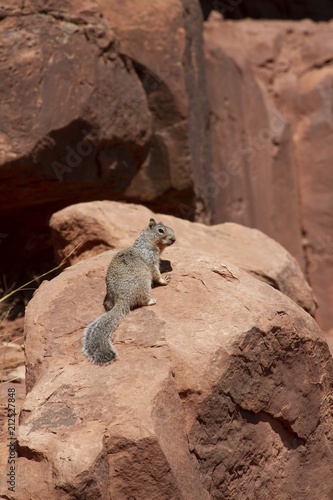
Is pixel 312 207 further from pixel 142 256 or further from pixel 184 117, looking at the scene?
pixel 142 256

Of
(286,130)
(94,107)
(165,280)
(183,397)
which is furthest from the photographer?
(286,130)

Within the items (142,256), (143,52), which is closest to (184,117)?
(143,52)

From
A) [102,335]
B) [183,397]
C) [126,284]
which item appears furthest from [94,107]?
[183,397]

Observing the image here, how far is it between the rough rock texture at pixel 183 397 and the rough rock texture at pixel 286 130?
20.3 feet

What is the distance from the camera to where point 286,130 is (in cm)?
1234

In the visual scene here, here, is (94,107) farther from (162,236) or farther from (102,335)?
(102,335)

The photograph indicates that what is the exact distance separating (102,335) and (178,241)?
7.99 feet

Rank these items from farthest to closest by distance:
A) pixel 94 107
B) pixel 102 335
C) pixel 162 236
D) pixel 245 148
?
1. pixel 245 148
2. pixel 94 107
3. pixel 162 236
4. pixel 102 335

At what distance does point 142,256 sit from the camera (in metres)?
5.77

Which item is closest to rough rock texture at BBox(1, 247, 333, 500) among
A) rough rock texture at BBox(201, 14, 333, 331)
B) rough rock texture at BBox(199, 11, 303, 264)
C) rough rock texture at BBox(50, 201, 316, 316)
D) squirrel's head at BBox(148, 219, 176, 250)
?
squirrel's head at BBox(148, 219, 176, 250)

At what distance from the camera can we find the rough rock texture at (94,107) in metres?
7.59

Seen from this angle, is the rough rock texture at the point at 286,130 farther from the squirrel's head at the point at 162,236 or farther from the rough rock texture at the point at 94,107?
the squirrel's head at the point at 162,236

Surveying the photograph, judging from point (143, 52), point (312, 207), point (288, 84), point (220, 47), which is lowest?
Result: point (312, 207)

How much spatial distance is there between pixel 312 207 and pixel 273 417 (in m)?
8.10
